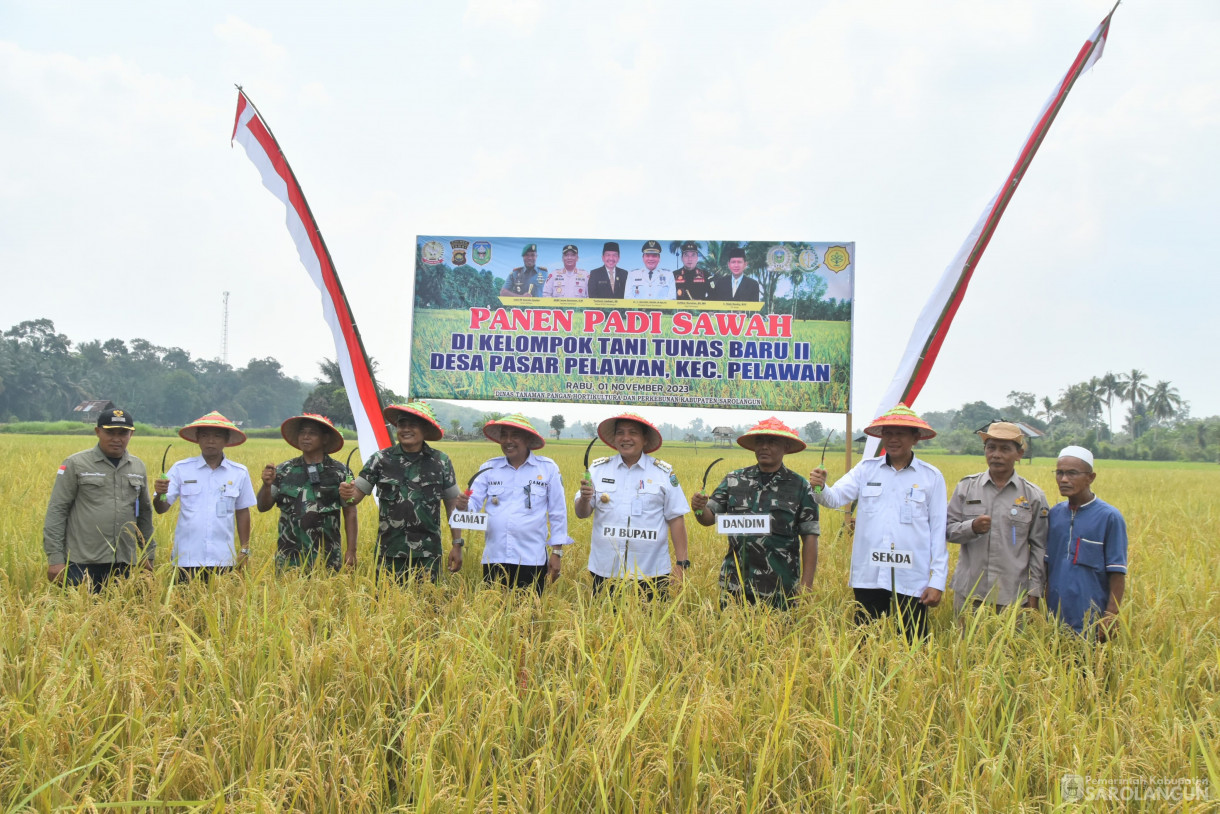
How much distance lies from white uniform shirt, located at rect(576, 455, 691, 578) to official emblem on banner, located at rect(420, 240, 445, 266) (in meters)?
4.07

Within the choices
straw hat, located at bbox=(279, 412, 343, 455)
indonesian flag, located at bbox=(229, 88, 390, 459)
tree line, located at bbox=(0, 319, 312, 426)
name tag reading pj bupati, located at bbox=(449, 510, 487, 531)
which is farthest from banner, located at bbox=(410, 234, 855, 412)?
tree line, located at bbox=(0, 319, 312, 426)

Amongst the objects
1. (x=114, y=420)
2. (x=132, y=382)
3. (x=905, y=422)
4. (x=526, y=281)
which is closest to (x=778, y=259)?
(x=526, y=281)

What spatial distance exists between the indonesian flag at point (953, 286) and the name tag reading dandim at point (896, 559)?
2060mm

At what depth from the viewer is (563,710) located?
2674 mm

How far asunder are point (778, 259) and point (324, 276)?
15.6 feet

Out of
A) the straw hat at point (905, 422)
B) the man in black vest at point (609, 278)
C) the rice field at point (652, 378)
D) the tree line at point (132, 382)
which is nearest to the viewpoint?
the straw hat at point (905, 422)

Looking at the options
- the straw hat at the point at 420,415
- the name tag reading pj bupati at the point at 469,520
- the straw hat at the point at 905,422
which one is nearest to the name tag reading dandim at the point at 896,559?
the straw hat at the point at 905,422

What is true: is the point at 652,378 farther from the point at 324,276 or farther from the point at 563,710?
the point at 563,710

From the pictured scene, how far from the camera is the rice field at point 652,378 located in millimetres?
6988

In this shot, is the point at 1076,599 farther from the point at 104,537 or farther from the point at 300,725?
the point at 104,537

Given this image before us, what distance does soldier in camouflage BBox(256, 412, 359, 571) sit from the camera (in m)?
4.56

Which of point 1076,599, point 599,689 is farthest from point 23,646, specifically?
point 1076,599

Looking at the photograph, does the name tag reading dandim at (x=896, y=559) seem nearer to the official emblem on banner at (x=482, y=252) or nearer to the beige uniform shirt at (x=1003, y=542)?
the beige uniform shirt at (x=1003, y=542)

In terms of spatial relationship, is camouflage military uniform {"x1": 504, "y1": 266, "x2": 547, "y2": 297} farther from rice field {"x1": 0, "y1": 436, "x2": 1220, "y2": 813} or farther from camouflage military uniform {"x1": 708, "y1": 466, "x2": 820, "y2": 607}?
rice field {"x1": 0, "y1": 436, "x2": 1220, "y2": 813}
